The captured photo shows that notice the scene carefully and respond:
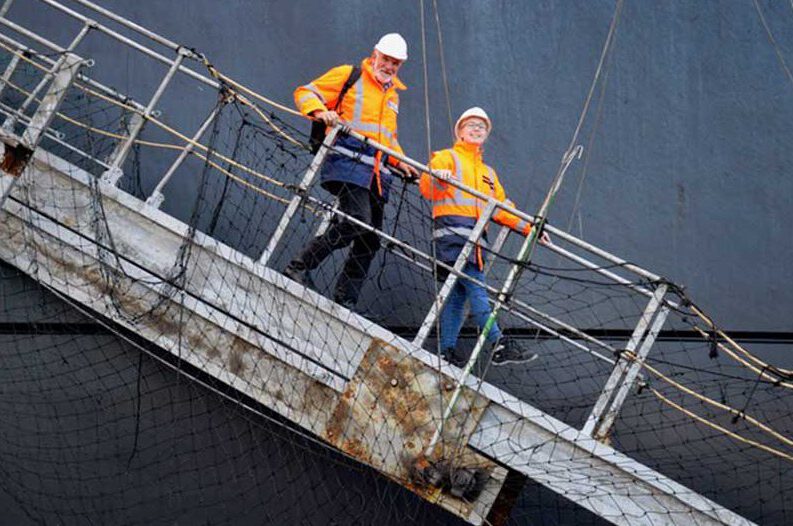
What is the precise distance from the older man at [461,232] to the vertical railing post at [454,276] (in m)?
0.24

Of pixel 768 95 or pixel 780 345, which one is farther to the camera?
pixel 768 95

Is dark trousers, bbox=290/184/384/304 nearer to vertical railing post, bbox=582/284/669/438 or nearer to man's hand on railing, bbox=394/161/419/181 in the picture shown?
man's hand on railing, bbox=394/161/419/181

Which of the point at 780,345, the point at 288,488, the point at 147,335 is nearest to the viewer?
the point at 147,335

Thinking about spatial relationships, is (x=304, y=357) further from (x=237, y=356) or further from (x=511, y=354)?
(x=511, y=354)

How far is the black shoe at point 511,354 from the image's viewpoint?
6.14m

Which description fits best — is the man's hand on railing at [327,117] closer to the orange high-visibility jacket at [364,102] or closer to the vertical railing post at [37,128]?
the orange high-visibility jacket at [364,102]

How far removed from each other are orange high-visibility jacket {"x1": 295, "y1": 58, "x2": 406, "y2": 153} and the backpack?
0.02m

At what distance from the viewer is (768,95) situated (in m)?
7.65

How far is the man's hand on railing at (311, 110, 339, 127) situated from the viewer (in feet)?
18.7

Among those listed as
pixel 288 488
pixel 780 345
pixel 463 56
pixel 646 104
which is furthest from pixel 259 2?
pixel 780 345

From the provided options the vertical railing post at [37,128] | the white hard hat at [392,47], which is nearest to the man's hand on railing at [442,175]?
the white hard hat at [392,47]

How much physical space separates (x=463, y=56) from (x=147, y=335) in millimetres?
3019

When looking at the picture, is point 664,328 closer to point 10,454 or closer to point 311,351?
point 311,351

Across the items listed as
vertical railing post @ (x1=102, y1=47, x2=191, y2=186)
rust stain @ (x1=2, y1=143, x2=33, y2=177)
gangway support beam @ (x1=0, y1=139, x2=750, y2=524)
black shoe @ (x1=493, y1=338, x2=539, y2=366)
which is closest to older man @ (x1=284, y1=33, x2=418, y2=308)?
gangway support beam @ (x1=0, y1=139, x2=750, y2=524)
